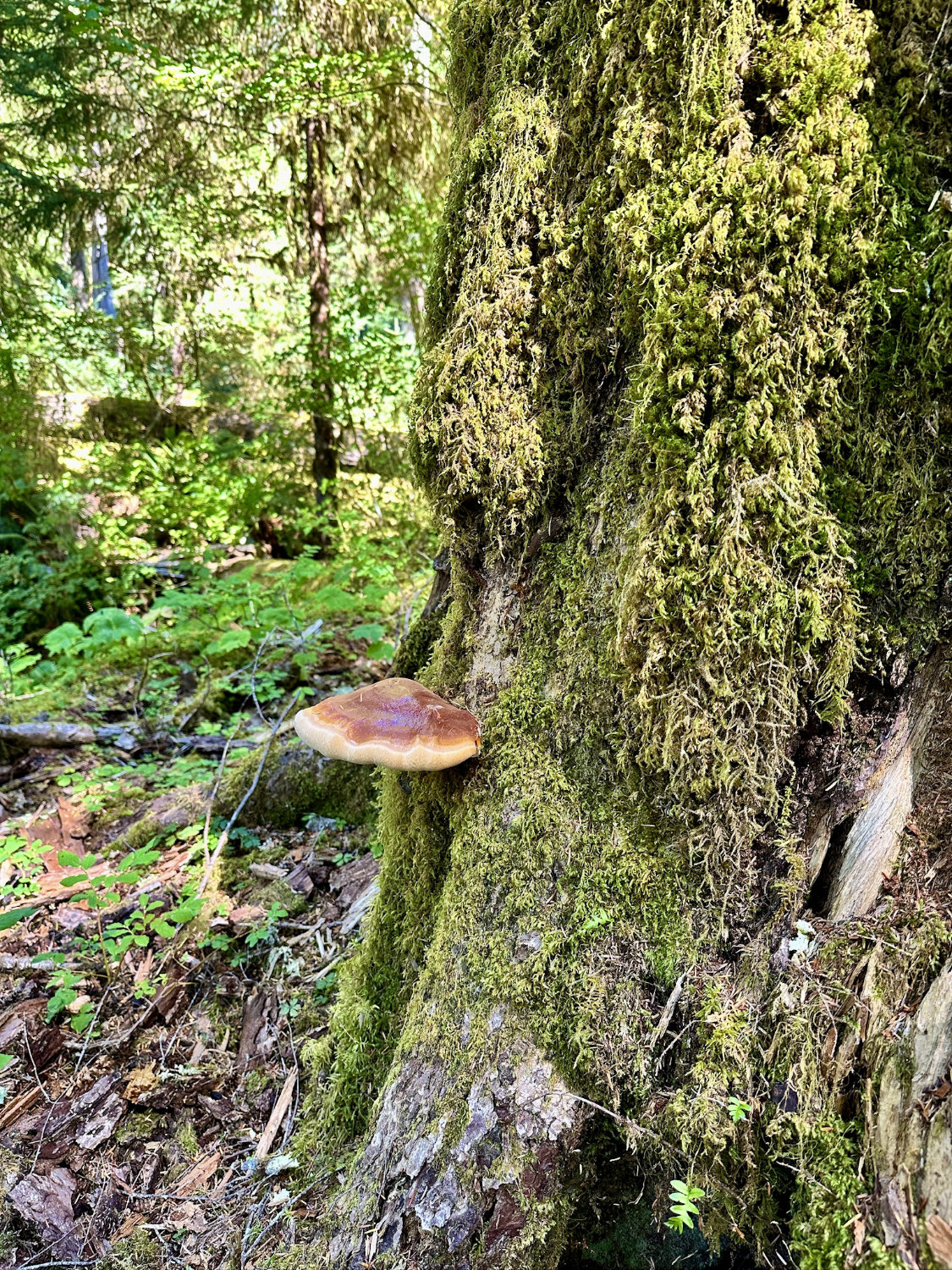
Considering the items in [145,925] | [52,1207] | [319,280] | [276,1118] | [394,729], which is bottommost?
[52,1207]

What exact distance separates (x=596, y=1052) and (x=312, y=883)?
2.36 meters

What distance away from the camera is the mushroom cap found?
1.93m

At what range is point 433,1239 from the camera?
1.79 metres

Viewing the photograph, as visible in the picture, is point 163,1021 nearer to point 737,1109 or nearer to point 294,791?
point 294,791

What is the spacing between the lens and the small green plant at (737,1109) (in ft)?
5.20

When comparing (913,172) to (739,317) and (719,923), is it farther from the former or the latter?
(719,923)

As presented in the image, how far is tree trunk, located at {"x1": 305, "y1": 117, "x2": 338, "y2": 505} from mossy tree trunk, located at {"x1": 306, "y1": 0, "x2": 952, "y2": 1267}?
7107mm

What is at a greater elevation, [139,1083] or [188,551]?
[188,551]

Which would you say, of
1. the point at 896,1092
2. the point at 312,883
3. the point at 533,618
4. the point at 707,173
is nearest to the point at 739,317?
the point at 707,173

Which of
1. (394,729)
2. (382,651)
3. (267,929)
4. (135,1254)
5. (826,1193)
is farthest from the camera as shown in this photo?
(382,651)

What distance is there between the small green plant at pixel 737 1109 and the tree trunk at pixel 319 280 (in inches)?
329

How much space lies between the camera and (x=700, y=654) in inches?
63.9

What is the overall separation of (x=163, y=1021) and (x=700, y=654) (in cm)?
288

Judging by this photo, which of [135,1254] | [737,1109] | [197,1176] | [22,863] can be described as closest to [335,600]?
[22,863]
